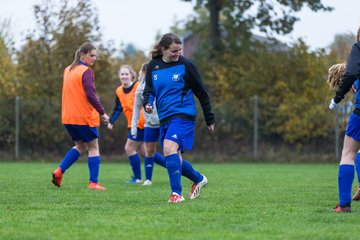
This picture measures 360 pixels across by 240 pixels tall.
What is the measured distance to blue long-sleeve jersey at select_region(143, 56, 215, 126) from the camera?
27.2ft

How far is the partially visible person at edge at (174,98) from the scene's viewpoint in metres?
8.23

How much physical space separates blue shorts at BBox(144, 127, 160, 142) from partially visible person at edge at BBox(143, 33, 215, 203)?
10.7 ft

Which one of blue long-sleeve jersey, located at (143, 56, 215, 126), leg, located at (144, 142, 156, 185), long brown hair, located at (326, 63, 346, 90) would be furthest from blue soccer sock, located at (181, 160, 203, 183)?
leg, located at (144, 142, 156, 185)

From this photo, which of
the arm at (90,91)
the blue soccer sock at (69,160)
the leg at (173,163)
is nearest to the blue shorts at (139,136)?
the blue soccer sock at (69,160)

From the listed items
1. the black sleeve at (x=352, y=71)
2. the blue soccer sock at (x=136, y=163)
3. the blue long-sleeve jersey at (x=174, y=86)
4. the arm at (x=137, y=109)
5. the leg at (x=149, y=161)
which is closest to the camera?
the black sleeve at (x=352, y=71)

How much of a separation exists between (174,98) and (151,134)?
3464mm

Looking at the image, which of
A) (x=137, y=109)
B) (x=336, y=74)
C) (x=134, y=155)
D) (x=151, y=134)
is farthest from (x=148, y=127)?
(x=336, y=74)

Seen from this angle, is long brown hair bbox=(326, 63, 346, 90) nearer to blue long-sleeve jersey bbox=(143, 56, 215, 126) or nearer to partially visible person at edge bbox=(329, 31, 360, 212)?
partially visible person at edge bbox=(329, 31, 360, 212)

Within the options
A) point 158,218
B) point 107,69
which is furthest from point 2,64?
point 158,218

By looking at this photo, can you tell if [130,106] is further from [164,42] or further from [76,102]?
[164,42]

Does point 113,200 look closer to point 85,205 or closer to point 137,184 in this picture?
point 85,205

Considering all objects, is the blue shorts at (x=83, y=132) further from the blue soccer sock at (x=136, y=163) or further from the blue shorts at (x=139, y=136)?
the blue soccer sock at (x=136, y=163)

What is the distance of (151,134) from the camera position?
38.4 feet

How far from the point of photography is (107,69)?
2662cm
